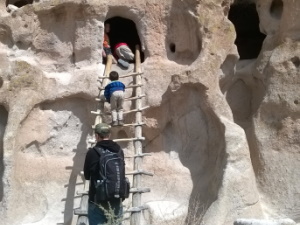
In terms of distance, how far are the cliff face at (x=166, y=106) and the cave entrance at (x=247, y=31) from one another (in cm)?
113

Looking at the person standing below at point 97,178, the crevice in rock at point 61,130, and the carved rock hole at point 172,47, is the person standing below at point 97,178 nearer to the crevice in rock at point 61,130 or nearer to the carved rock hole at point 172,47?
the crevice in rock at point 61,130

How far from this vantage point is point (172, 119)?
7328 mm

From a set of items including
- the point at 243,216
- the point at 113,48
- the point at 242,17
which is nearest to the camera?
the point at 243,216

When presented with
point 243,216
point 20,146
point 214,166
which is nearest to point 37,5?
point 20,146

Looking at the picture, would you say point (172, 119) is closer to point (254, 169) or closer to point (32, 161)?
point (254, 169)

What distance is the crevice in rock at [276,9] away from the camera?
7.71 meters

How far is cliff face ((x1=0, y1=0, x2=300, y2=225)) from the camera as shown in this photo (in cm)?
682

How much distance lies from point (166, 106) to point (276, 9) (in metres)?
1.83

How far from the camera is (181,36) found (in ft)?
25.0

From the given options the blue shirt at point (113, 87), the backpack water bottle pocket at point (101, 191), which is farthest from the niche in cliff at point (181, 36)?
the backpack water bottle pocket at point (101, 191)

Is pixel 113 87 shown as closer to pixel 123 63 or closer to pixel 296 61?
pixel 123 63

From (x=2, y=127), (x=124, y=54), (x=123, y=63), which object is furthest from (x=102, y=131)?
(x=124, y=54)

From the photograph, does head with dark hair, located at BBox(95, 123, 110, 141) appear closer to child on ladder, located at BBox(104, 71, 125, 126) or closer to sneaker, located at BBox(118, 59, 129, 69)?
child on ladder, located at BBox(104, 71, 125, 126)

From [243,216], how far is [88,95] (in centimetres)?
223
